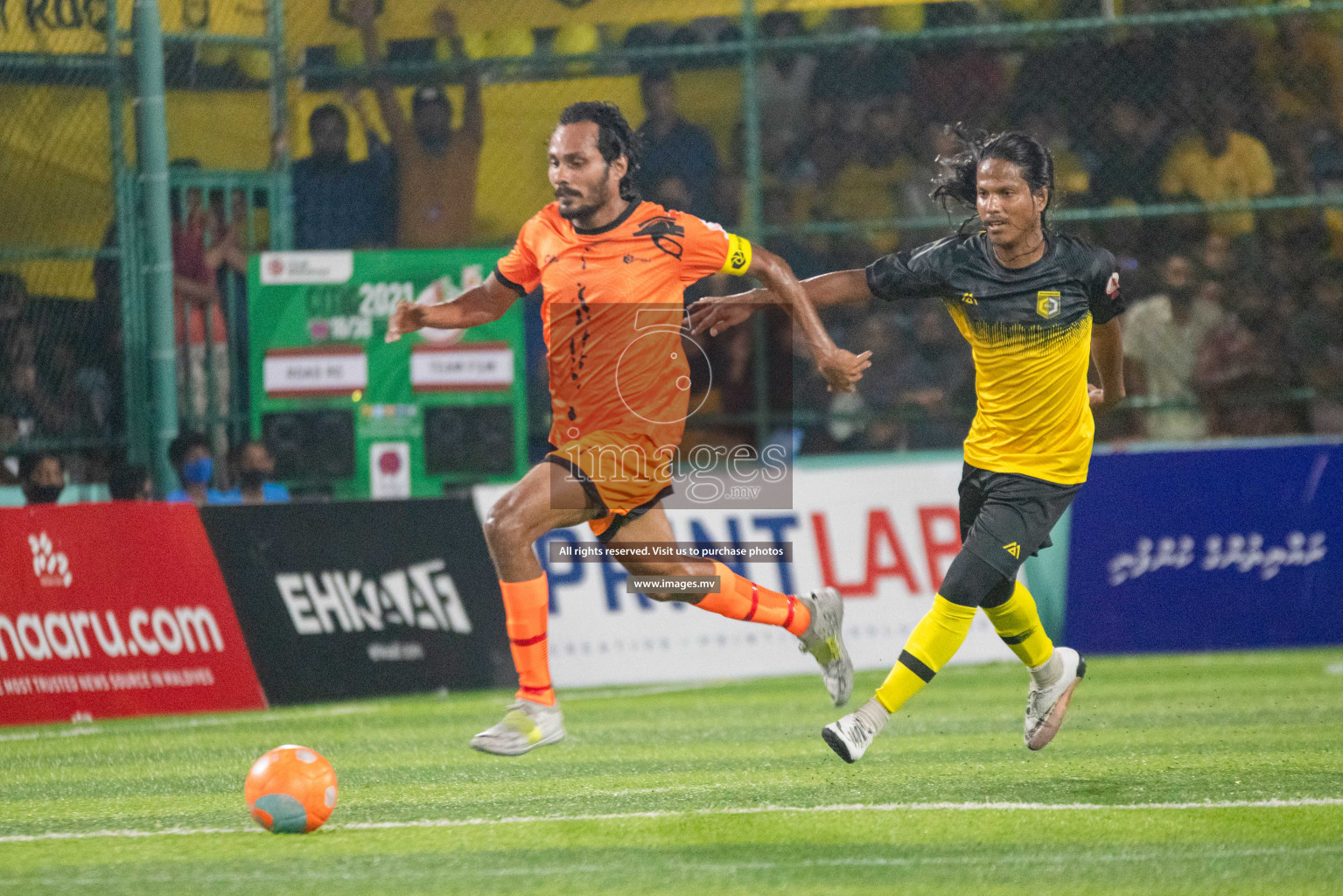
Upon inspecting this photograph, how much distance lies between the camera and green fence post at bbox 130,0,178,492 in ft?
35.3

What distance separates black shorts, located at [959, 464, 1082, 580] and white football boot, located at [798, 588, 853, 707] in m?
0.87

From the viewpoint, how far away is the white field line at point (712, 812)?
581 centimetres

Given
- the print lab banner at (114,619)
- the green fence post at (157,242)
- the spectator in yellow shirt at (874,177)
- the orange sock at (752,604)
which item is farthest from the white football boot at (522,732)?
the spectator in yellow shirt at (874,177)

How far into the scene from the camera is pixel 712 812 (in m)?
5.97

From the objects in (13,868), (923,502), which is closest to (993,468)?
(13,868)

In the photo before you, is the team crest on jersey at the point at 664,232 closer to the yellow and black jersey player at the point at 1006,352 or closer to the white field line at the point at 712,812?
the yellow and black jersey player at the point at 1006,352

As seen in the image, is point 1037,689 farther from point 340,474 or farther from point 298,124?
point 298,124

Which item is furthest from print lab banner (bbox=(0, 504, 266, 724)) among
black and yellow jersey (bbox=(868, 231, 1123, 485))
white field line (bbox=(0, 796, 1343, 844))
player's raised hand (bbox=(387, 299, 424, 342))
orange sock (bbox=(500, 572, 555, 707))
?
black and yellow jersey (bbox=(868, 231, 1123, 485))

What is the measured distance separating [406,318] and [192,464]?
186 inches

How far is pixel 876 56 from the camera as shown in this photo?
11.5 metres

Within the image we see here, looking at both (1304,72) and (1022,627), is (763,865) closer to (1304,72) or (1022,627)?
(1022,627)

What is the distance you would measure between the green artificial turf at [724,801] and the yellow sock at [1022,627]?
1.46 feet

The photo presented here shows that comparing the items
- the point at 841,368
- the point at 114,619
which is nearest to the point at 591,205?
the point at 841,368

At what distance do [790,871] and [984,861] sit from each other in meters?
0.59
